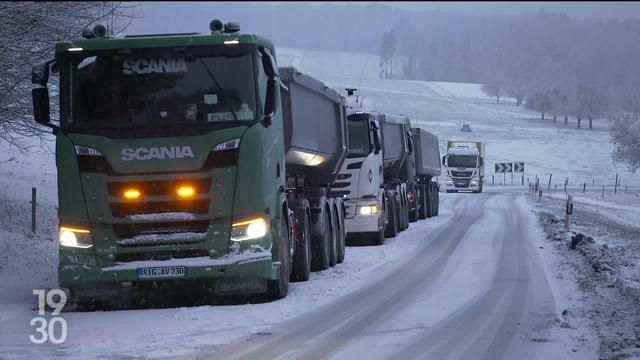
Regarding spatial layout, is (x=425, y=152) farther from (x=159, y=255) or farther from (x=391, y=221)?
(x=159, y=255)

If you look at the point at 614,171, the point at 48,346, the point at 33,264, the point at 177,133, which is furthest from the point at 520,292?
the point at 614,171

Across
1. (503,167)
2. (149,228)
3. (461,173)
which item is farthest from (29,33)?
(503,167)

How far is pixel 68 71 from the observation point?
11.1 metres

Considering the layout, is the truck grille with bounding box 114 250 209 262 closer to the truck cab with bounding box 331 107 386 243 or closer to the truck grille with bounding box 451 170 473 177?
the truck cab with bounding box 331 107 386 243

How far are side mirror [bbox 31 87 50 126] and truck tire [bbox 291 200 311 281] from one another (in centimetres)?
467

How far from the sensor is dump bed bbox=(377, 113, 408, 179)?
26.0 m

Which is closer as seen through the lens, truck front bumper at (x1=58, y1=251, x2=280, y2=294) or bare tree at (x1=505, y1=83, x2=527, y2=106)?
truck front bumper at (x1=58, y1=251, x2=280, y2=294)

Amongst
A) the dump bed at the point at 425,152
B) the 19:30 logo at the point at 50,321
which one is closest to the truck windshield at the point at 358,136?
the 19:30 logo at the point at 50,321

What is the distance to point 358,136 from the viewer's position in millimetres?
21547

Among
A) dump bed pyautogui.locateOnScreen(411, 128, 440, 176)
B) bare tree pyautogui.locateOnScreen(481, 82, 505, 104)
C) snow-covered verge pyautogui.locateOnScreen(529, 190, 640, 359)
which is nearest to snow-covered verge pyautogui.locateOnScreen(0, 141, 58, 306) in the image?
snow-covered verge pyautogui.locateOnScreen(529, 190, 640, 359)

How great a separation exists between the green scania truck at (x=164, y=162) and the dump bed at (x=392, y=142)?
14.6m

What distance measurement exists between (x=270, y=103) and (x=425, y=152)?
86.6ft

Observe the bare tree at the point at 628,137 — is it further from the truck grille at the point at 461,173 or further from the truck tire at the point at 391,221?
the truck grille at the point at 461,173

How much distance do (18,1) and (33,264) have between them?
15.1ft
